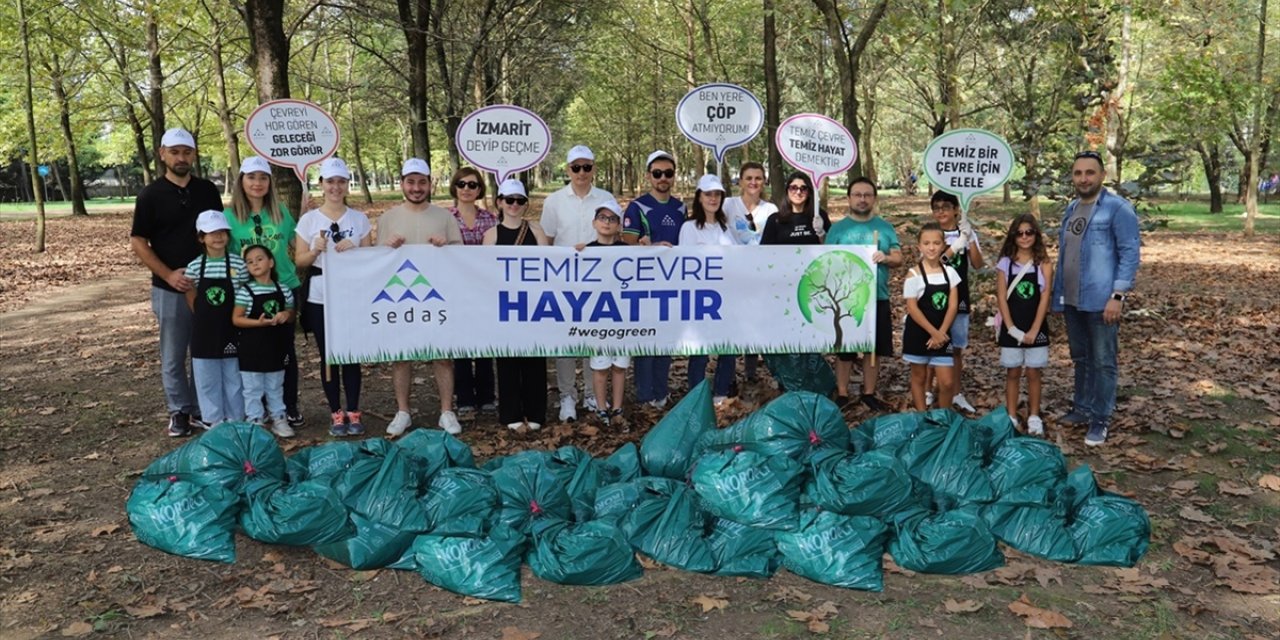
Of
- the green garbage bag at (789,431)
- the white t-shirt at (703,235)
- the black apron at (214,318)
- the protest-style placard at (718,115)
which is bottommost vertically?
the green garbage bag at (789,431)

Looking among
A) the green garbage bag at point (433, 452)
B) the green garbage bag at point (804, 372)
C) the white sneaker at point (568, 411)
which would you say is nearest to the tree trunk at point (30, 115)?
the white sneaker at point (568, 411)

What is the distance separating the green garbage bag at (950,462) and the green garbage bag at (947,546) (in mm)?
303

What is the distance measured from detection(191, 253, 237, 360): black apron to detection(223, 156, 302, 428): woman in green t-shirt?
0.22 meters

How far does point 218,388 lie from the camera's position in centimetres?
601

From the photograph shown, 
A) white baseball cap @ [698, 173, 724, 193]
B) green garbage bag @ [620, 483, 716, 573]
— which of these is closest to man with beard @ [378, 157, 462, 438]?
white baseball cap @ [698, 173, 724, 193]

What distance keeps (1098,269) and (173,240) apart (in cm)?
641

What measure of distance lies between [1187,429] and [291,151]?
7.17 metres

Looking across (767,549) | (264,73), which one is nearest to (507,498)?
(767,549)

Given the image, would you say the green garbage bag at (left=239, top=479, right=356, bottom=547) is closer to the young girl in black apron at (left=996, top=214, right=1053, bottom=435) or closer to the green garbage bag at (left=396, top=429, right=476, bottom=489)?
the green garbage bag at (left=396, top=429, right=476, bottom=489)

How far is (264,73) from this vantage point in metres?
9.18

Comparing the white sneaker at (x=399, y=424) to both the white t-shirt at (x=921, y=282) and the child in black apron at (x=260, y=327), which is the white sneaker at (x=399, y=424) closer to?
the child in black apron at (x=260, y=327)

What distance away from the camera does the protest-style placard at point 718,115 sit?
7441 mm

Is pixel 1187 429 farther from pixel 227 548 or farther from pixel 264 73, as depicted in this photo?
pixel 264 73

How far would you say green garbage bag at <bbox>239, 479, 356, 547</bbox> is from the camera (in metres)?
4.39
